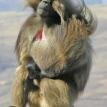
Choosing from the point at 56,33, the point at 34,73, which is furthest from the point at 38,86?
the point at 56,33

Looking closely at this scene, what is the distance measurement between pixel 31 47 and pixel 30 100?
0.72 meters

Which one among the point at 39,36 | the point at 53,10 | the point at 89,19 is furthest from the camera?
the point at 39,36

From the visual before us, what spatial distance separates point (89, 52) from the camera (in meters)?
9.52

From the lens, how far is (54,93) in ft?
30.7

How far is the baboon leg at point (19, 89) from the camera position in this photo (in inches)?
377

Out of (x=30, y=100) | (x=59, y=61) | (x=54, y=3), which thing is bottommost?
(x=30, y=100)

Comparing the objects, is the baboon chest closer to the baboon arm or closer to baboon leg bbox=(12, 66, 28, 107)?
baboon leg bbox=(12, 66, 28, 107)

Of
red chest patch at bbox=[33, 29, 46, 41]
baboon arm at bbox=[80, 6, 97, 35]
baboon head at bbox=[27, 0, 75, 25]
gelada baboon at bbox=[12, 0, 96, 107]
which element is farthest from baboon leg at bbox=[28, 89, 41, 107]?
baboon arm at bbox=[80, 6, 97, 35]

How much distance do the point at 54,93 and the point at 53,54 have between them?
1.67ft

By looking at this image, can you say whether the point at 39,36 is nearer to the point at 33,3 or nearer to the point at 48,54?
the point at 48,54

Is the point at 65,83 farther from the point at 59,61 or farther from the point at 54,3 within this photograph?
the point at 54,3

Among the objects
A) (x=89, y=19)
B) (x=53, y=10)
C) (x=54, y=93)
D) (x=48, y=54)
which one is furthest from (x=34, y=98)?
(x=89, y=19)

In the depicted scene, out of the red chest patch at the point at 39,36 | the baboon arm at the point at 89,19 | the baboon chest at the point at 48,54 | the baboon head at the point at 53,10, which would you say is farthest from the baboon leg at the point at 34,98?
the baboon arm at the point at 89,19

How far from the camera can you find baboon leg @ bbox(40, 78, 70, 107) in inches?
368
